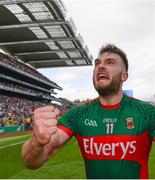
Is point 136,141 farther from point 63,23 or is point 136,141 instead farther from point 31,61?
point 31,61

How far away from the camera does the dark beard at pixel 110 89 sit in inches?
140

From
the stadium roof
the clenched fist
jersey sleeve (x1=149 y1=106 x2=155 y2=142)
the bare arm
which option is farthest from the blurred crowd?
the clenched fist

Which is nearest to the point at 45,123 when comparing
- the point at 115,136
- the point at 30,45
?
the point at 115,136

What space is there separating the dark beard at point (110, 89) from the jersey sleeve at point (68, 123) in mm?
371

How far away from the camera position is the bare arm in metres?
2.45

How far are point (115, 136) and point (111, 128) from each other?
0.09 metres

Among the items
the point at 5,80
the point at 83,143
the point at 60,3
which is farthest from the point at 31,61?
the point at 83,143

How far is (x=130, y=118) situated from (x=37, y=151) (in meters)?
1.05

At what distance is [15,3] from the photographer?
34406 mm

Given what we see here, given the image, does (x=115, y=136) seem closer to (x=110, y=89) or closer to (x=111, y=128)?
(x=111, y=128)

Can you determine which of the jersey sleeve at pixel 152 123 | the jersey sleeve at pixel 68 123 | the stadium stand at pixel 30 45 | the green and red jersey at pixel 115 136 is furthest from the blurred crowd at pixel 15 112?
the jersey sleeve at pixel 152 123

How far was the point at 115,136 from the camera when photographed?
136 inches

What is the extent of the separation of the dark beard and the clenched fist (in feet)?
3.58

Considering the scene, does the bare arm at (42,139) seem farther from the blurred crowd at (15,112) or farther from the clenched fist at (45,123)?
the blurred crowd at (15,112)
